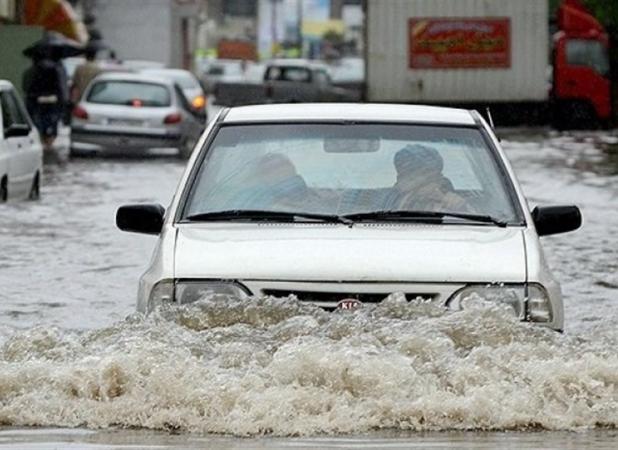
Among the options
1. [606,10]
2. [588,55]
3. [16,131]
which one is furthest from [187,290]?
[606,10]

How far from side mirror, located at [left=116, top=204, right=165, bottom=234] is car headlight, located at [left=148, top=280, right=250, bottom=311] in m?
0.91

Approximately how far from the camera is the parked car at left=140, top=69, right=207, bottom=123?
40.8 m

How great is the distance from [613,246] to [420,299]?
10.6 metres

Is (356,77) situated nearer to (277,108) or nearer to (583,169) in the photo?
(583,169)

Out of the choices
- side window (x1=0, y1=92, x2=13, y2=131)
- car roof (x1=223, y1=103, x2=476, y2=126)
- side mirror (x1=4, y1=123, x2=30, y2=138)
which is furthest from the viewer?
side window (x1=0, y1=92, x2=13, y2=131)

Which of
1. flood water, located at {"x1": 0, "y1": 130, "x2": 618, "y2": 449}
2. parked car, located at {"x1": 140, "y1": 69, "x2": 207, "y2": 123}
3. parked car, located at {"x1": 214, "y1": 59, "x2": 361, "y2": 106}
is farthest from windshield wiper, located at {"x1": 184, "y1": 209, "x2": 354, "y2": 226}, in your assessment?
parked car, located at {"x1": 214, "y1": 59, "x2": 361, "y2": 106}

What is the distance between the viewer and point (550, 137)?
4275 cm

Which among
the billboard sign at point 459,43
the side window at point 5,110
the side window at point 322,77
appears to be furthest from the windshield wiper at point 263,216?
the side window at point 322,77

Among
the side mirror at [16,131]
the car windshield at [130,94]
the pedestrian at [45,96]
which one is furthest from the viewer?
the pedestrian at [45,96]

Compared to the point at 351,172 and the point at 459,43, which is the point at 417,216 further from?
the point at 459,43

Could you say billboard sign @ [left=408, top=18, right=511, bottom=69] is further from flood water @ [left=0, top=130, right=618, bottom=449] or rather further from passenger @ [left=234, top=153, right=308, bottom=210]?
flood water @ [left=0, top=130, right=618, bottom=449]

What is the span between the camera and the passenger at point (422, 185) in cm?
916

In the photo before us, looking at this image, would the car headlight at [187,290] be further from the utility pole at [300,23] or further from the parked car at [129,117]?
the utility pole at [300,23]

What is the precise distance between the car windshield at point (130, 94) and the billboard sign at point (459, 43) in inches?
486
